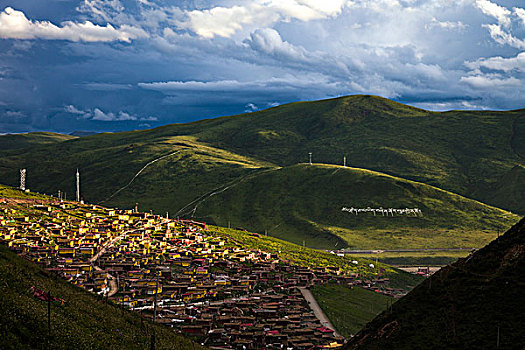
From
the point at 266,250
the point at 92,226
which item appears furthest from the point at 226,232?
the point at 92,226

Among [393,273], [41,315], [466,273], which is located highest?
[466,273]

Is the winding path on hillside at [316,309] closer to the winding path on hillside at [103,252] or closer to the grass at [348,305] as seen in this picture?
the grass at [348,305]

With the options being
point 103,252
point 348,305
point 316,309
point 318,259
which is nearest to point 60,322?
point 316,309

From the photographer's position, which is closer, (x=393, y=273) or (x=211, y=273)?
(x=211, y=273)

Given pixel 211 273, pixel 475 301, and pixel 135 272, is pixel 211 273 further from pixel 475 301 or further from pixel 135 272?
pixel 475 301

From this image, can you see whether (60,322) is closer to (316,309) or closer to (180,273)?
(316,309)

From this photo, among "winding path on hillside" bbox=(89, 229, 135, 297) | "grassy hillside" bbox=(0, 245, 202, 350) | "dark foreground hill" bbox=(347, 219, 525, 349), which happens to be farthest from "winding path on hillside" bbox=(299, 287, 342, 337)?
"dark foreground hill" bbox=(347, 219, 525, 349)
